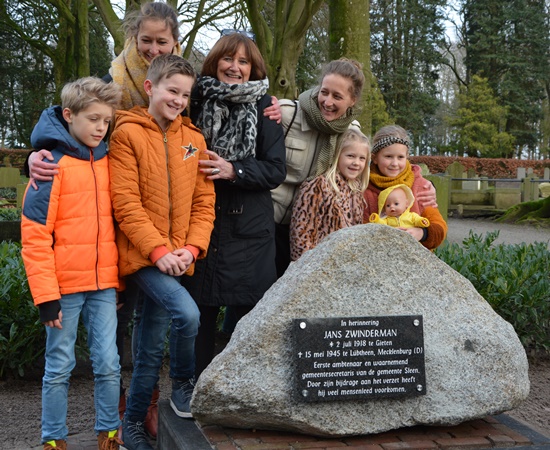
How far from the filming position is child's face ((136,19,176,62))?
3.16 m

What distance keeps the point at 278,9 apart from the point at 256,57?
9.19 m

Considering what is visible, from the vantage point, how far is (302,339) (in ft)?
9.51

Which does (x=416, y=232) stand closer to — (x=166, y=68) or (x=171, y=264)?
(x=171, y=264)

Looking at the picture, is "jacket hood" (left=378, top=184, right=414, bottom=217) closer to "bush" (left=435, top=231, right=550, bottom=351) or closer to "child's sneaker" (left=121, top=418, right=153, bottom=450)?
"bush" (left=435, top=231, right=550, bottom=351)

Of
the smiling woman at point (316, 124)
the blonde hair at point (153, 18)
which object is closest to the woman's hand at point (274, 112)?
the smiling woman at point (316, 124)

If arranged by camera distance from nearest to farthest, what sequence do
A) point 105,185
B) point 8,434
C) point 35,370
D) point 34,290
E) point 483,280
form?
point 34,290 < point 105,185 < point 8,434 < point 35,370 < point 483,280

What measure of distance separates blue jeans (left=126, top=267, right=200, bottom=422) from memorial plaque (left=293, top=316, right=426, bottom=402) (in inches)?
20.6

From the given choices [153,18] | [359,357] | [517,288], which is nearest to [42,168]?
[153,18]

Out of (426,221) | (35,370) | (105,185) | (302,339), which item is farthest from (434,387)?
(35,370)

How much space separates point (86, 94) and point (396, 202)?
177 centimetres

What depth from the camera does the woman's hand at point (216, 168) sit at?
10.3ft

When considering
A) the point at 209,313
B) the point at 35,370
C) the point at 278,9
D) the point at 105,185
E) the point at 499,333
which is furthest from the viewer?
the point at 278,9

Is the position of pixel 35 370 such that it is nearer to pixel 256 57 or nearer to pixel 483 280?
pixel 256 57

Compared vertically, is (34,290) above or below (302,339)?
above
